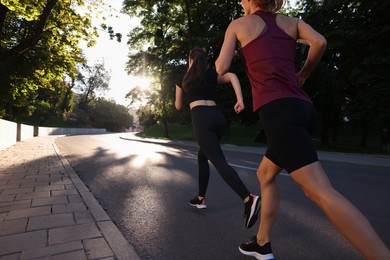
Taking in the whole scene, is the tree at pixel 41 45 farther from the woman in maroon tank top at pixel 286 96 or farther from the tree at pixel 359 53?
the tree at pixel 359 53

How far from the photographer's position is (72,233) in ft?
10.2

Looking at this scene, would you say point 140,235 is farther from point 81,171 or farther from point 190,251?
point 81,171

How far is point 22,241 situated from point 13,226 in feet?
1.79

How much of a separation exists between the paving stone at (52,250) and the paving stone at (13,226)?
0.64 metres

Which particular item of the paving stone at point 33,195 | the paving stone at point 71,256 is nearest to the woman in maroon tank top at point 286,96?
the paving stone at point 71,256

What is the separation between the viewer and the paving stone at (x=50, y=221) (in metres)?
3.33

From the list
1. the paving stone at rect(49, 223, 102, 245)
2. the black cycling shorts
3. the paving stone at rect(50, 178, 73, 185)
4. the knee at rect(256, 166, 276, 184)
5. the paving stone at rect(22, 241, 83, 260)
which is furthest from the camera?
the paving stone at rect(50, 178, 73, 185)

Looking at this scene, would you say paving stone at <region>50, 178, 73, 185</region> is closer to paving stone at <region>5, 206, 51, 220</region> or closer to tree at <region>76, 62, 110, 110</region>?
paving stone at <region>5, 206, 51, 220</region>

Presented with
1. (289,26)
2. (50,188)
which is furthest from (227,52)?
(50,188)

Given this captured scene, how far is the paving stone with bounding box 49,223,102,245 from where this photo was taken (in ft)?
9.67

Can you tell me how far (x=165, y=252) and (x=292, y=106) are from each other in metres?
1.76

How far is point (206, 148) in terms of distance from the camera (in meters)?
3.62

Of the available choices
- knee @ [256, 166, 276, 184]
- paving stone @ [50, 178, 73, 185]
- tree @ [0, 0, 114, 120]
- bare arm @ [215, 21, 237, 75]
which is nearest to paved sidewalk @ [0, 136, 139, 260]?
paving stone @ [50, 178, 73, 185]

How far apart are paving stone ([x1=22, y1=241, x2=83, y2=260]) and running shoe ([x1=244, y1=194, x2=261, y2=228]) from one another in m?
1.50
